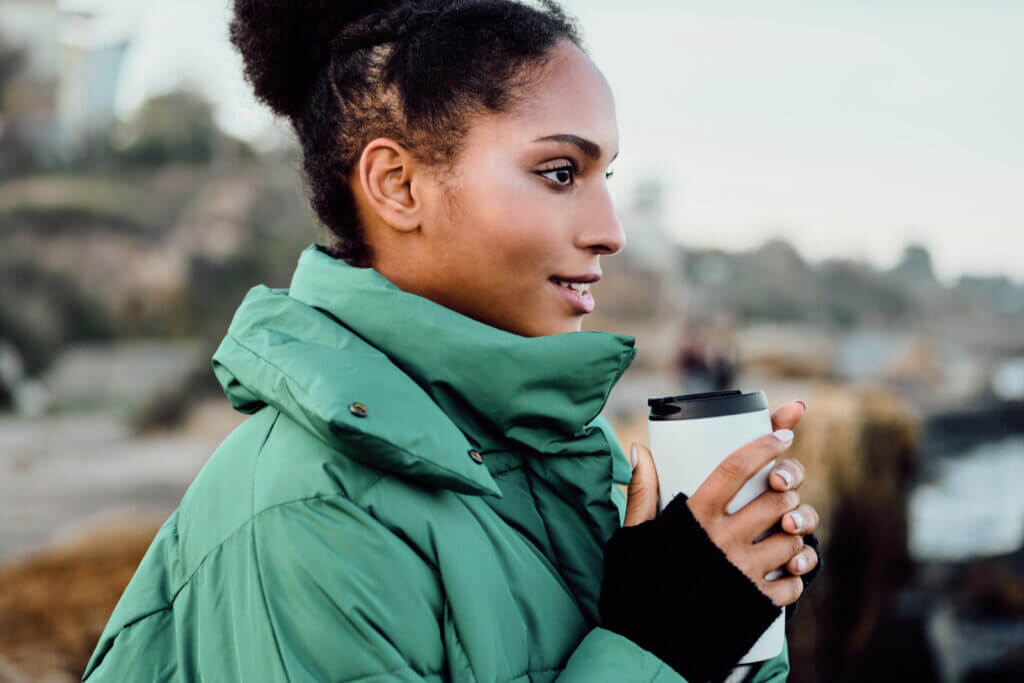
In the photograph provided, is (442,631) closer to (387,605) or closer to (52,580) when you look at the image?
(387,605)

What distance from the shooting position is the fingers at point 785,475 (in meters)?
1.12

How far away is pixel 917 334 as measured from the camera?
80.5ft

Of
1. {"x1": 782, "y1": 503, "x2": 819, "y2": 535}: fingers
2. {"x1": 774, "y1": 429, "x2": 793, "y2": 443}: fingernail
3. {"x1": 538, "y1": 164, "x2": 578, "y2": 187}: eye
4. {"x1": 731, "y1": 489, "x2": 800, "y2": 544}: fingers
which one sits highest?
{"x1": 538, "y1": 164, "x2": 578, "y2": 187}: eye

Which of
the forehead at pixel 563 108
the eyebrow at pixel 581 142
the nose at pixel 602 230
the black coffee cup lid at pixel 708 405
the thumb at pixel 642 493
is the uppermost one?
the forehead at pixel 563 108

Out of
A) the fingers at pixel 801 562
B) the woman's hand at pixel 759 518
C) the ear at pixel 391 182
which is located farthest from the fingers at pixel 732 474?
the ear at pixel 391 182

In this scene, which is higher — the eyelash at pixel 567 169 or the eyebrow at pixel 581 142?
the eyebrow at pixel 581 142

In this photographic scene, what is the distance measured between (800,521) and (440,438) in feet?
1.62

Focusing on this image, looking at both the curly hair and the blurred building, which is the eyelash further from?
the blurred building

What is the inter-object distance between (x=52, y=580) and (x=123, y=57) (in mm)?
12624

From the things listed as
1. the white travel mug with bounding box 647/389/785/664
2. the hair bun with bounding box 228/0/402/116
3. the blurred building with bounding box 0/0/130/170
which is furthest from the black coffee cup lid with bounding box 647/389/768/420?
the blurred building with bounding box 0/0/130/170

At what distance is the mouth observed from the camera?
125cm

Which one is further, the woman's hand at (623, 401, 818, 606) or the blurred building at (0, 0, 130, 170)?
the blurred building at (0, 0, 130, 170)

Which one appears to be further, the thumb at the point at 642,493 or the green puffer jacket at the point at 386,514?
the thumb at the point at 642,493

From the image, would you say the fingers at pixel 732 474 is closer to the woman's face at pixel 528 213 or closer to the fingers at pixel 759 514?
the fingers at pixel 759 514
